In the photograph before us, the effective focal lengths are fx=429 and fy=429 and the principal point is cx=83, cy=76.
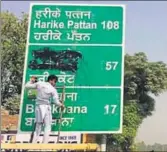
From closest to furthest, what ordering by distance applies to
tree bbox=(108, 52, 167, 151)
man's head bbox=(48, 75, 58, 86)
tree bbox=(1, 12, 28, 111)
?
man's head bbox=(48, 75, 58, 86) < tree bbox=(1, 12, 28, 111) < tree bbox=(108, 52, 167, 151)

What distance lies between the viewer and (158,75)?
27.2 meters

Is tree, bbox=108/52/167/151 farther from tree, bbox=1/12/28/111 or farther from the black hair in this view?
the black hair

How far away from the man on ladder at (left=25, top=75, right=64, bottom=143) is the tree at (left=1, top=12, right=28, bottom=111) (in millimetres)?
17574

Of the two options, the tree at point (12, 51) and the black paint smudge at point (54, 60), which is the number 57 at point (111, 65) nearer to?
the black paint smudge at point (54, 60)

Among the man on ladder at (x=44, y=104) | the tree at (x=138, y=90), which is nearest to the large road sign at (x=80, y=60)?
the man on ladder at (x=44, y=104)

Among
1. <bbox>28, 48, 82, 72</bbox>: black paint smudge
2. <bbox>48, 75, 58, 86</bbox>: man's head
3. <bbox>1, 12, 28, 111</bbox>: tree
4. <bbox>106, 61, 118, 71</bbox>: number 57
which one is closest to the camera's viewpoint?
<bbox>106, 61, 118, 71</bbox>: number 57

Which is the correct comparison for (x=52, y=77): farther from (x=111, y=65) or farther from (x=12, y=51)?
(x=12, y=51)

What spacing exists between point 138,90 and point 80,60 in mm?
20254

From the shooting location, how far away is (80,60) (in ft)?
21.8

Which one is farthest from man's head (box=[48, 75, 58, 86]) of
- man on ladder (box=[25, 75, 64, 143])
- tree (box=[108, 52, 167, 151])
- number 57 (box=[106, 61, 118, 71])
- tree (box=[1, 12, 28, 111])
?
tree (box=[108, 52, 167, 151])

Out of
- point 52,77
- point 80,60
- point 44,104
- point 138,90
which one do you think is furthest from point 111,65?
point 138,90

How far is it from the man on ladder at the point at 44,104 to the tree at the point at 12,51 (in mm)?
17574

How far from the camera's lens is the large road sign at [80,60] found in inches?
248

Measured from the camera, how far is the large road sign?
6.31 m
